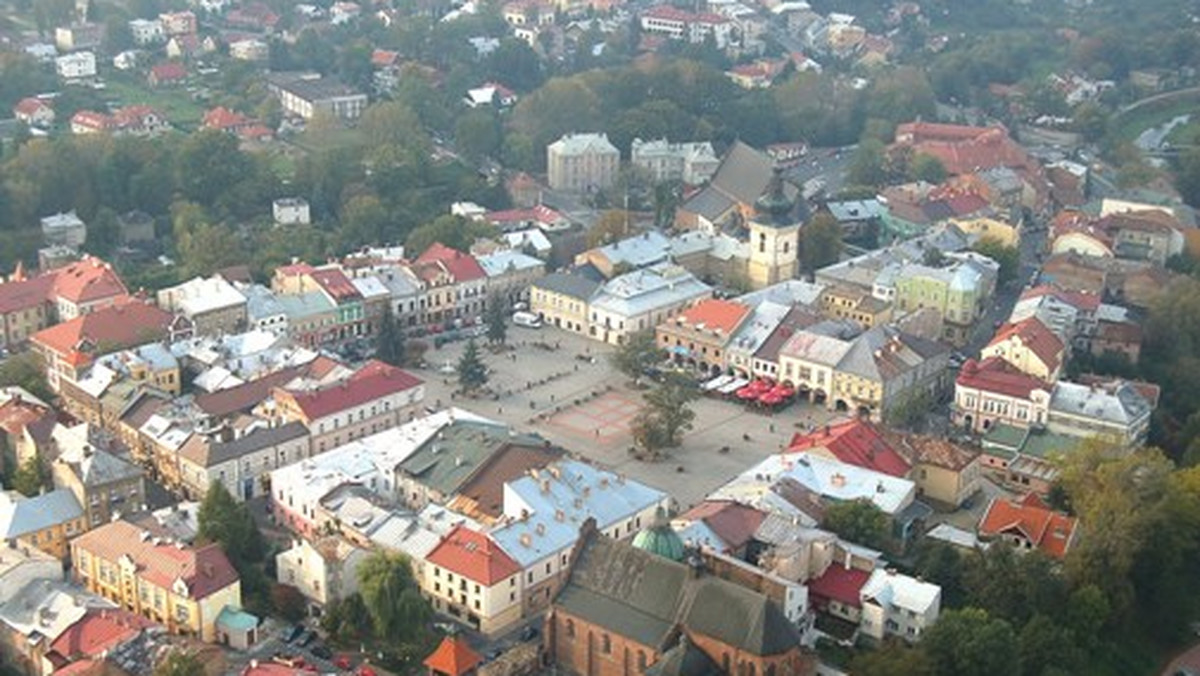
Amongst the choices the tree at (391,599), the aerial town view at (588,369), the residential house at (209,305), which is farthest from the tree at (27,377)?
the tree at (391,599)

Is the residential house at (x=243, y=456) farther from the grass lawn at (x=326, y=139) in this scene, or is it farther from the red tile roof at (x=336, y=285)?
the grass lawn at (x=326, y=139)

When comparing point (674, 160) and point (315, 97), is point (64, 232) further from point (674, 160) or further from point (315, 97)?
point (674, 160)

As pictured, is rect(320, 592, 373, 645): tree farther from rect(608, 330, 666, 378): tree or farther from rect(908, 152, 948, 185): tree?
rect(908, 152, 948, 185): tree

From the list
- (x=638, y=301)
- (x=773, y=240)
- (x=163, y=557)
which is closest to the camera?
(x=163, y=557)

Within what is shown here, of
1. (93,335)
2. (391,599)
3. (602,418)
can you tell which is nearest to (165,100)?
(93,335)

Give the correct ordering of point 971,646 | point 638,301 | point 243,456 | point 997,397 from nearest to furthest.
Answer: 1. point 971,646
2. point 243,456
3. point 997,397
4. point 638,301

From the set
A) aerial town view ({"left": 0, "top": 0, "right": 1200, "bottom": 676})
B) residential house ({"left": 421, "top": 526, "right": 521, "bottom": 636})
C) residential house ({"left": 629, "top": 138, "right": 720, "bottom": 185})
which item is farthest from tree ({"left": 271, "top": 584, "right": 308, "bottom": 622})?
residential house ({"left": 629, "top": 138, "right": 720, "bottom": 185})

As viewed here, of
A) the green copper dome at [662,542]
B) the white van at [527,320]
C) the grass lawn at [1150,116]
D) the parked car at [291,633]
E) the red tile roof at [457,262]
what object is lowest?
the grass lawn at [1150,116]
